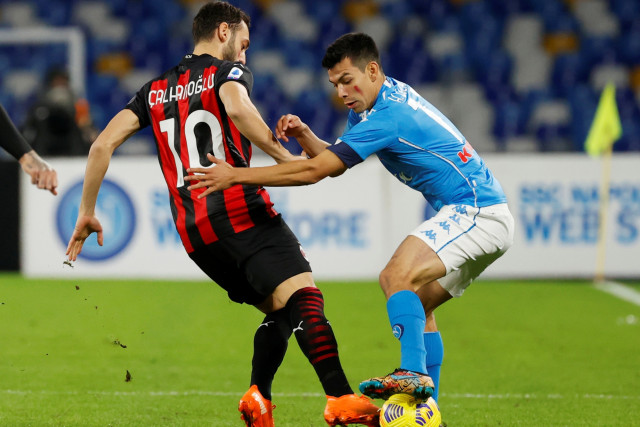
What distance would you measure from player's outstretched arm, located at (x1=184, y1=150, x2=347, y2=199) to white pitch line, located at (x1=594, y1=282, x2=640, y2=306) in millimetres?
6186

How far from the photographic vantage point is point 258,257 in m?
4.11

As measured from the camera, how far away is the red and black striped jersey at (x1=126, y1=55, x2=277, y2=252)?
161 inches

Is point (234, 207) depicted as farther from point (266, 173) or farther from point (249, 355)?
point (249, 355)

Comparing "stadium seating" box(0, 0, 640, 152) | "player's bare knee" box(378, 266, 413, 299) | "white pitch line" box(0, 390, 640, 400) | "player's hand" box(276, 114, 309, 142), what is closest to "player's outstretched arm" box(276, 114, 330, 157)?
"player's hand" box(276, 114, 309, 142)

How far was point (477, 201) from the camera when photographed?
4.30 metres

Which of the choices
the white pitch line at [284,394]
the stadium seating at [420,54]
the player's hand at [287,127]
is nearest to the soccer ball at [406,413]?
the player's hand at [287,127]

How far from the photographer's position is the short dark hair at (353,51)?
4.29m

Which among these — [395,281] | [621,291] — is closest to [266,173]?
[395,281]

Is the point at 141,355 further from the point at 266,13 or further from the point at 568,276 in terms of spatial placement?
the point at 266,13

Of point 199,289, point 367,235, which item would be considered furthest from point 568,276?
point 199,289

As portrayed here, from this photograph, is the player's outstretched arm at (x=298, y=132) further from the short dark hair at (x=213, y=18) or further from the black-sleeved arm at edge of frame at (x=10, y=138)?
the black-sleeved arm at edge of frame at (x=10, y=138)

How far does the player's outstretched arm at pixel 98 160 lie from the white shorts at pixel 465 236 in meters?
1.36

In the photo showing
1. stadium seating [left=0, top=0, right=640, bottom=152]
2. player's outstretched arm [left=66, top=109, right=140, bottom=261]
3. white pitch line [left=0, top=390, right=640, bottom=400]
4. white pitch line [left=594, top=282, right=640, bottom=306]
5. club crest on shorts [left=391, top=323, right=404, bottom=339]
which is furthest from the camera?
stadium seating [left=0, top=0, right=640, bottom=152]

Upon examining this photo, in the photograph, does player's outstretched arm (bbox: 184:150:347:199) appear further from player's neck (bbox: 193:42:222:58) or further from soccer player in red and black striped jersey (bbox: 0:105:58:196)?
soccer player in red and black striped jersey (bbox: 0:105:58:196)
